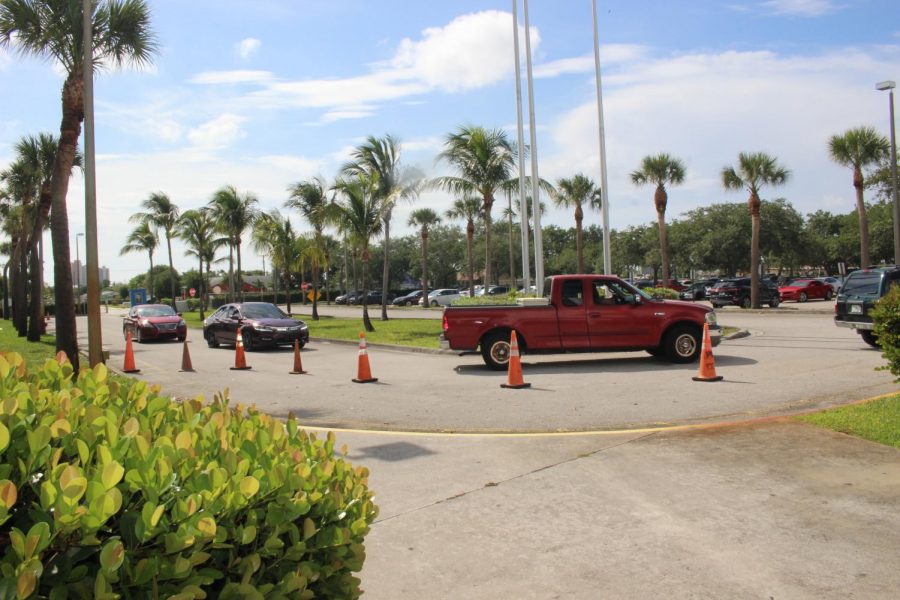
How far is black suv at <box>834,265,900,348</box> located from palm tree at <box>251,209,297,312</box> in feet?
107

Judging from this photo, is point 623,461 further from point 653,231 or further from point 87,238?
point 653,231

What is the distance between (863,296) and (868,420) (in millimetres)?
9768

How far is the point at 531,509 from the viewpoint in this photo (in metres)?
5.59

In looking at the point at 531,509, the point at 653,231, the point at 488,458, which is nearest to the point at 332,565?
the point at 531,509

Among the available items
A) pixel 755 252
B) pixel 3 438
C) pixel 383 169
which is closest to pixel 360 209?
pixel 383 169

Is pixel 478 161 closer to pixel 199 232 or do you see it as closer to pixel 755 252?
pixel 755 252

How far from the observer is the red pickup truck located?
47.8 ft

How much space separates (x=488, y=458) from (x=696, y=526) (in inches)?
97.7

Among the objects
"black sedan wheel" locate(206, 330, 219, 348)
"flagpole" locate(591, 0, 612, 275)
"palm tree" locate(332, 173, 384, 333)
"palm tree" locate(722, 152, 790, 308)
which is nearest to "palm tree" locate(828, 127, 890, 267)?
"palm tree" locate(722, 152, 790, 308)

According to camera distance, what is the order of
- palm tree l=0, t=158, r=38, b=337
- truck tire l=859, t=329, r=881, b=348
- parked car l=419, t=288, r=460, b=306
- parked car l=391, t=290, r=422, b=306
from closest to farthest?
1. truck tire l=859, t=329, r=881, b=348
2. palm tree l=0, t=158, r=38, b=337
3. parked car l=419, t=288, r=460, b=306
4. parked car l=391, t=290, r=422, b=306

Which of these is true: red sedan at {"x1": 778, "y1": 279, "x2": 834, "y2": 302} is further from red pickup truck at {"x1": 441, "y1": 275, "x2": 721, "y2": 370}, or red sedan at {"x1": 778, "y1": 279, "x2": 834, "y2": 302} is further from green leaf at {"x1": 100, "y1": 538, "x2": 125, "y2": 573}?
green leaf at {"x1": 100, "y1": 538, "x2": 125, "y2": 573}

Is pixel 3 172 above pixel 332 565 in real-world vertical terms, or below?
above

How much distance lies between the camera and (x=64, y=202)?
51.5 feet

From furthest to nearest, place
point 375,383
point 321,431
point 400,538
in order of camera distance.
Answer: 1. point 375,383
2. point 321,431
3. point 400,538
